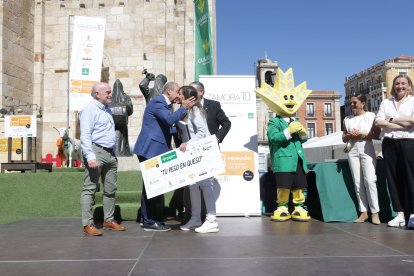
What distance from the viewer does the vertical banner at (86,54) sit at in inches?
434

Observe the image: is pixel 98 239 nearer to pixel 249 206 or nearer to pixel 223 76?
pixel 249 206

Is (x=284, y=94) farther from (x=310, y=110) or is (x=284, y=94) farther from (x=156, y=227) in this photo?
(x=310, y=110)

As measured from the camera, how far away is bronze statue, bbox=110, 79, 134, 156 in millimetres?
8438

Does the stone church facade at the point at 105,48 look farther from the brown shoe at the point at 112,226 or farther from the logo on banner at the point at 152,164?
→ the logo on banner at the point at 152,164

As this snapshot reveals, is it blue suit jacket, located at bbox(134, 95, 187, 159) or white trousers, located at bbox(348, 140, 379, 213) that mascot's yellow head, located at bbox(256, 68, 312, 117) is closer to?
white trousers, located at bbox(348, 140, 379, 213)

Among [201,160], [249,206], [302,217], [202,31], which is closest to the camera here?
[201,160]

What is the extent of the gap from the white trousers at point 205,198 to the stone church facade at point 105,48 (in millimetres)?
10856

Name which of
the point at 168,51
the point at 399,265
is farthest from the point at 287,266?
the point at 168,51

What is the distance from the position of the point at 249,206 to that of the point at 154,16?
39.1 feet

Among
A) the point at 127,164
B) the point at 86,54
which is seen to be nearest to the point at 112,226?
the point at 127,164

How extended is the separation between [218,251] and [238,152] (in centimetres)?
281

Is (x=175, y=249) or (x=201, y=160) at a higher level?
(x=201, y=160)

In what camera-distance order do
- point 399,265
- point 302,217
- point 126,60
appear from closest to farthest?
point 399,265
point 302,217
point 126,60

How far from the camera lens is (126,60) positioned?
15938 millimetres
